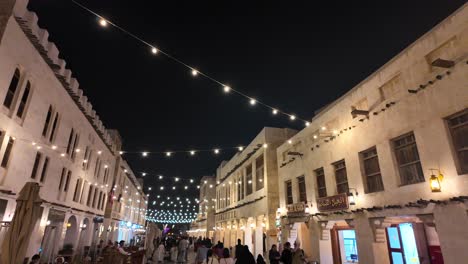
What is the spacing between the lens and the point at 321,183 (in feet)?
49.8

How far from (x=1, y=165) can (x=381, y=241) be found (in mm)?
14110

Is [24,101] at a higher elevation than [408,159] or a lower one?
higher

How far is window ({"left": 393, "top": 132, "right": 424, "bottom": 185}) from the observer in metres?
9.37

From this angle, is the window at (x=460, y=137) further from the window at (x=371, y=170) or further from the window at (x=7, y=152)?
the window at (x=7, y=152)

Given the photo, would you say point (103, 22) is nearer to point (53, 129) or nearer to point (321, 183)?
point (53, 129)

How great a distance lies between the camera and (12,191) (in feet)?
34.6

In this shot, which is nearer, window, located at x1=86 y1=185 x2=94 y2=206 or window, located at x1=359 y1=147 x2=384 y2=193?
window, located at x1=359 y1=147 x2=384 y2=193

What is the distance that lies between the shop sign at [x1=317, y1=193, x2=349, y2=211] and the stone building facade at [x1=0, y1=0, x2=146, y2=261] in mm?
12798

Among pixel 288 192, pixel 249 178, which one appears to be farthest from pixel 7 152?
pixel 249 178

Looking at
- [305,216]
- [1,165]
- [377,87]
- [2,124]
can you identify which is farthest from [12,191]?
[377,87]

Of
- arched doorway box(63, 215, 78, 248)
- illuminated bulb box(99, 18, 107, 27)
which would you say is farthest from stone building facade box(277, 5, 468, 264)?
arched doorway box(63, 215, 78, 248)

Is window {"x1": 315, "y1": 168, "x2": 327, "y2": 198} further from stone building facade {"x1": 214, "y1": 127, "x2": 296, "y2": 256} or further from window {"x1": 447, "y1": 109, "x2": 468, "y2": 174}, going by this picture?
window {"x1": 447, "y1": 109, "x2": 468, "y2": 174}

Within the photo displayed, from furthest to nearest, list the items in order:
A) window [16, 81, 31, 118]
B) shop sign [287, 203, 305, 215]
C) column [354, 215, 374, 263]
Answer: shop sign [287, 203, 305, 215]
window [16, 81, 31, 118]
column [354, 215, 374, 263]

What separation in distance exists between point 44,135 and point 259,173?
15.5m
